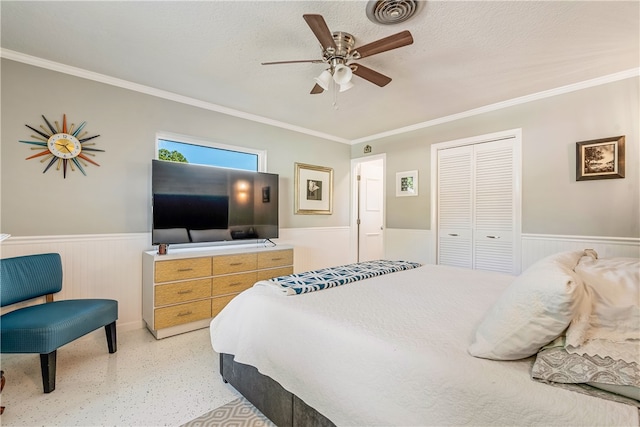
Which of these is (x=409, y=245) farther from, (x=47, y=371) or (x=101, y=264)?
(x=47, y=371)

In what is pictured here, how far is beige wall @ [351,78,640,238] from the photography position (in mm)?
2619

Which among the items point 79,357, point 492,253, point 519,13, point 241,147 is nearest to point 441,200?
point 492,253

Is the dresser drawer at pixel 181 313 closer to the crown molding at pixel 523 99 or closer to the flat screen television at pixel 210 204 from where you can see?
the flat screen television at pixel 210 204

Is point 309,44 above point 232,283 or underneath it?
above

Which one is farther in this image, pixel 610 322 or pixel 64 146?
pixel 64 146

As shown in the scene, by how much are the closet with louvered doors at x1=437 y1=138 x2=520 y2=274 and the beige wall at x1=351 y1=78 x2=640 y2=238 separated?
0.16m

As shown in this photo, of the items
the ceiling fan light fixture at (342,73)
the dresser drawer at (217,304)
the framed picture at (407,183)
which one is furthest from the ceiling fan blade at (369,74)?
the dresser drawer at (217,304)

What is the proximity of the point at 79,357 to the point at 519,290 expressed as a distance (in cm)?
307

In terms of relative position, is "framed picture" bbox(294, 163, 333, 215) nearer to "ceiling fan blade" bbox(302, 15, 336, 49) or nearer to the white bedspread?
"ceiling fan blade" bbox(302, 15, 336, 49)

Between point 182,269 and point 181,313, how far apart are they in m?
0.42

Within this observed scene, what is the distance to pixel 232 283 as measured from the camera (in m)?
3.11

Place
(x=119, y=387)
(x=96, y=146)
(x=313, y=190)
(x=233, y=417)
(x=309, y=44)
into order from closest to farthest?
(x=233, y=417) < (x=119, y=387) < (x=309, y=44) < (x=96, y=146) < (x=313, y=190)

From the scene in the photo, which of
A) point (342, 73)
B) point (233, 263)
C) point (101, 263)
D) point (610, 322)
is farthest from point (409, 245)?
point (101, 263)

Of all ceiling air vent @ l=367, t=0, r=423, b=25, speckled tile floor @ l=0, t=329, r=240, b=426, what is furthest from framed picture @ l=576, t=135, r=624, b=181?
speckled tile floor @ l=0, t=329, r=240, b=426
